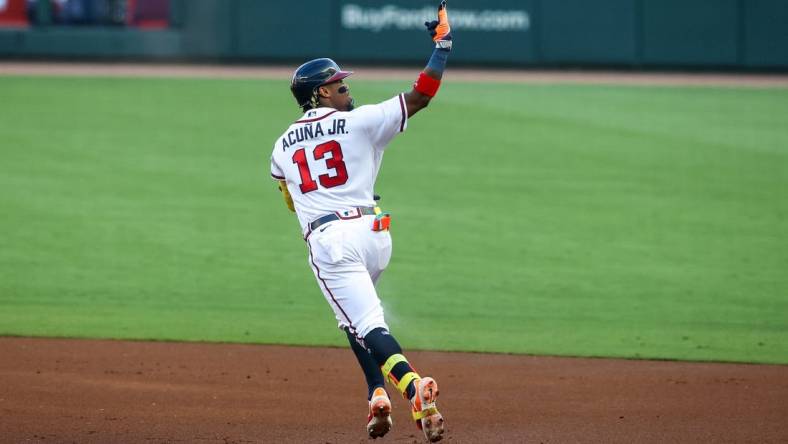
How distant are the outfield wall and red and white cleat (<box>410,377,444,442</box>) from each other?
62.2 ft

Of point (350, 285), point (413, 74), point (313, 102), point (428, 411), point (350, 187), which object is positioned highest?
point (313, 102)

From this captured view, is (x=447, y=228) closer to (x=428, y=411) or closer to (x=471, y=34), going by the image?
(x=428, y=411)

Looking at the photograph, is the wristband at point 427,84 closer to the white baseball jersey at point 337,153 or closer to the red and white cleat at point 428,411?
the white baseball jersey at point 337,153

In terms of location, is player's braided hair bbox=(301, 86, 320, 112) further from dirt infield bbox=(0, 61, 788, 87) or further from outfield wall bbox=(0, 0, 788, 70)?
outfield wall bbox=(0, 0, 788, 70)

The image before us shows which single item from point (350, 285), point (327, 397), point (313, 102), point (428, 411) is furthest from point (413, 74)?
point (428, 411)

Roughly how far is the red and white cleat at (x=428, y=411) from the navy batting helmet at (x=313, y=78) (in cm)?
155

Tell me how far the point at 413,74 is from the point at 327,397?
16849 mm

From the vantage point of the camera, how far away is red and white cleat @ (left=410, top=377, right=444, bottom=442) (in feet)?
17.1

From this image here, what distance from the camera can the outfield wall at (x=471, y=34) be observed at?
76.4 feet

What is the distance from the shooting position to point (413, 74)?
23297 mm

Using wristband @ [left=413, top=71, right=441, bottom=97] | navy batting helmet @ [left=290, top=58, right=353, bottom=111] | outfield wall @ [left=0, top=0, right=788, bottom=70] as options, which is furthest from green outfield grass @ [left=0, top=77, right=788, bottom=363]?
outfield wall @ [left=0, top=0, right=788, bottom=70]

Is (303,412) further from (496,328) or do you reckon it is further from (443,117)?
(443,117)

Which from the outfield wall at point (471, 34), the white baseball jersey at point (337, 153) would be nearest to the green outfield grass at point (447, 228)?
the white baseball jersey at point (337, 153)

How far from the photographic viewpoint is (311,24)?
78.9 feet
